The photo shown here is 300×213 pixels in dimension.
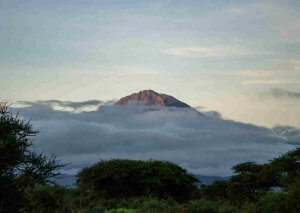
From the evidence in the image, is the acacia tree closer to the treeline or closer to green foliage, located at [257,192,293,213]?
the treeline

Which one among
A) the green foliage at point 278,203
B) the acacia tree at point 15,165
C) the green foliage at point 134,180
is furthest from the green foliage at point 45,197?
the green foliage at point 134,180

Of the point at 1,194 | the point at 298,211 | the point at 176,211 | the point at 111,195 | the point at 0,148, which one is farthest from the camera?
the point at 111,195

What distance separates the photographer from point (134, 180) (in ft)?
184

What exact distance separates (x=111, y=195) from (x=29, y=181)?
25406 millimetres

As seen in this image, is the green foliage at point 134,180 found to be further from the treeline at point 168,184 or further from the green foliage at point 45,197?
the green foliage at point 45,197

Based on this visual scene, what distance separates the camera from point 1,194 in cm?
1872

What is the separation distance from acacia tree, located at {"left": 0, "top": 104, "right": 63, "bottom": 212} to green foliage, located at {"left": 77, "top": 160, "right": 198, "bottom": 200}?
22.2 m

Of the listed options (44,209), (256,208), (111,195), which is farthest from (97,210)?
(111,195)

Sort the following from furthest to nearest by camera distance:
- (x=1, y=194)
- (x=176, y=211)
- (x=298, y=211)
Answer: (x=176, y=211) < (x=298, y=211) < (x=1, y=194)

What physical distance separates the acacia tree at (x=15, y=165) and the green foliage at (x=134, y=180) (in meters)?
22.2

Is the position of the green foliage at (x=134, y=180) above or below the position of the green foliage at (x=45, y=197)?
above

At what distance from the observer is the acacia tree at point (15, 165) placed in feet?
62.0

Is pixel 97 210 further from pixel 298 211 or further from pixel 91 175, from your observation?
pixel 91 175

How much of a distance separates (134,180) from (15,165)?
112 feet
